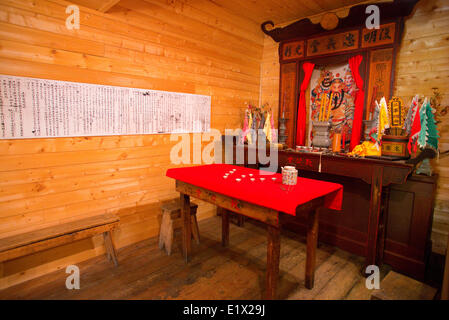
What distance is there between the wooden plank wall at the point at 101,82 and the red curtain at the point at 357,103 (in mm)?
1780

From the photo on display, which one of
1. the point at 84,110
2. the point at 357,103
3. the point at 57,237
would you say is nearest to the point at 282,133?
the point at 357,103

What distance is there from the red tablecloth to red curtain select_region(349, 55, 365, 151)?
5.34 ft

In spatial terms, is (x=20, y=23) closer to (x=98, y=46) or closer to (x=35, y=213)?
(x=98, y=46)

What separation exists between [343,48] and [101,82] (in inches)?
122

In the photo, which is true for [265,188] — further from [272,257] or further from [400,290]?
[400,290]

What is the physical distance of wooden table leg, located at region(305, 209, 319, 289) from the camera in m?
2.24

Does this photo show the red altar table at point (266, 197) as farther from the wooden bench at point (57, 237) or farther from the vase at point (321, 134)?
the vase at point (321, 134)

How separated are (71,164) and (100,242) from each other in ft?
2.96

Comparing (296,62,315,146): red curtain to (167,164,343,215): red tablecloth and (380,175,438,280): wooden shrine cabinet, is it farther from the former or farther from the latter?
(167,164,343,215): red tablecloth

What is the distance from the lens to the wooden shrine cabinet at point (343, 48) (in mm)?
3211

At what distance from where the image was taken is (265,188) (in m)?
2.06

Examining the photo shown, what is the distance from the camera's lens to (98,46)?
2662mm

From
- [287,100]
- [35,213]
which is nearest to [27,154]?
[35,213]

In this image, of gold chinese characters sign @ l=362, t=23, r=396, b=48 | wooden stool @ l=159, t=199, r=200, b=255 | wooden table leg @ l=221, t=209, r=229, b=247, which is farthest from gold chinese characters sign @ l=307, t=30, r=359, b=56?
wooden stool @ l=159, t=199, r=200, b=255
